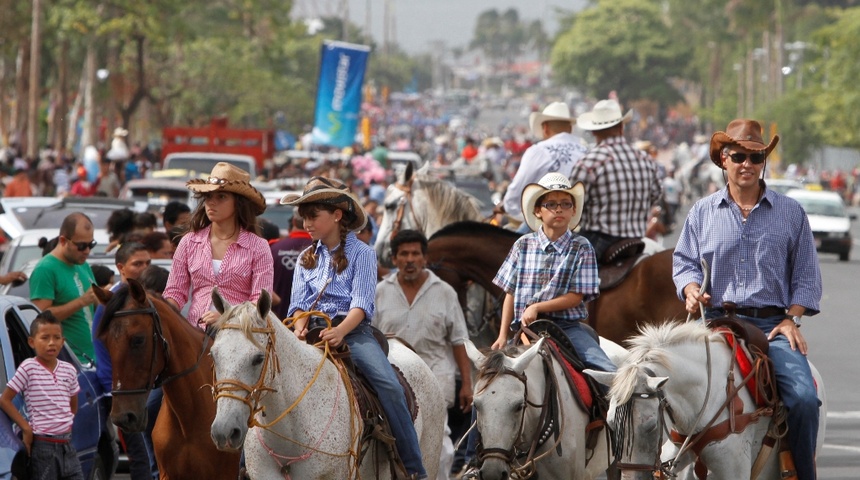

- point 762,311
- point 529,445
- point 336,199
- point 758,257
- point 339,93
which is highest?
point 339,93

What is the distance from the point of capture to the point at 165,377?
25.8 ft

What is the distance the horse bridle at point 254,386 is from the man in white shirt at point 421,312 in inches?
131

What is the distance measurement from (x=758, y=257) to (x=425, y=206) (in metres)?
5.85

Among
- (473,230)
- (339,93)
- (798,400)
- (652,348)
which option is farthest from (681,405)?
(339,93)

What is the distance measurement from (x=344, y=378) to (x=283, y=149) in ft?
200

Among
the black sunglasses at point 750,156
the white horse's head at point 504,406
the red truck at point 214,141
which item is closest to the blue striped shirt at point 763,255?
the black sunglasses at point 750,156

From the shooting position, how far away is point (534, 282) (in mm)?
8633

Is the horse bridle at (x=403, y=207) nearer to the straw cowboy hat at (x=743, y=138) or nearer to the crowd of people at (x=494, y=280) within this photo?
the crowd of people at (x=494, y=280)

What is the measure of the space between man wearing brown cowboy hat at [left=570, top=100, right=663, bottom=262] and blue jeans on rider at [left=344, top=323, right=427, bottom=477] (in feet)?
12.4

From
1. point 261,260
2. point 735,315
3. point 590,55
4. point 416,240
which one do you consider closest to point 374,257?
point 261,260

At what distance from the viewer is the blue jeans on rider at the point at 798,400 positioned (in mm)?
7598

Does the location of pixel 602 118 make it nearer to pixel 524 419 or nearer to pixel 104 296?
pixel 524 419

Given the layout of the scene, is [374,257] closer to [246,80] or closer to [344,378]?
[344,378]

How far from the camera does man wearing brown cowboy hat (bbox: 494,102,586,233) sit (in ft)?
40.7
